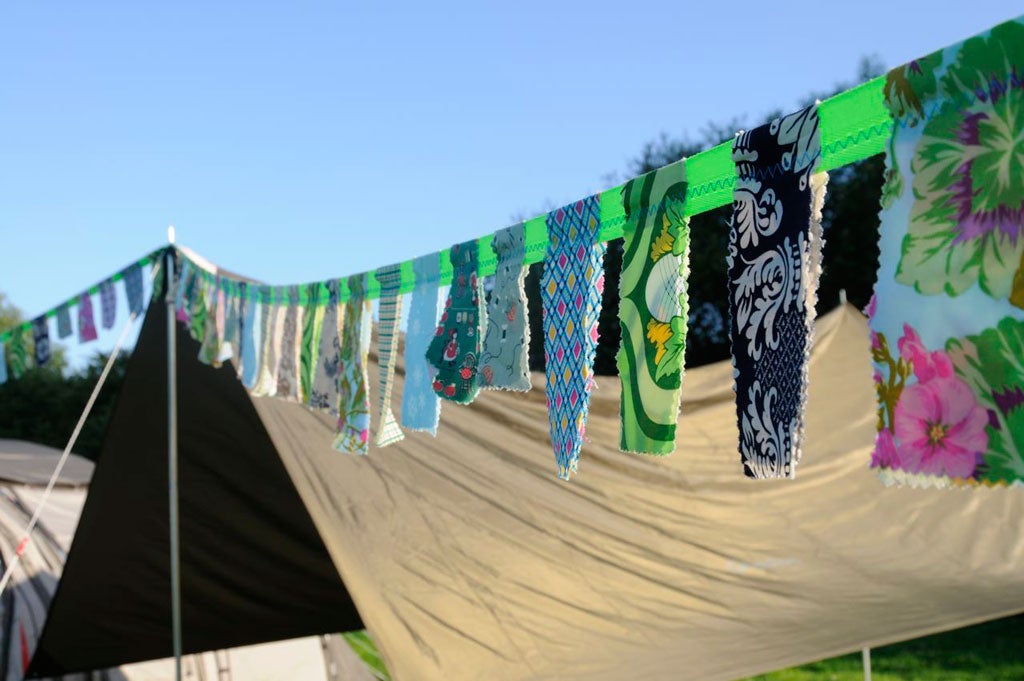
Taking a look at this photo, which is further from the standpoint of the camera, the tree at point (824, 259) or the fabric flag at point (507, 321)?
the tree at point (824, 259)

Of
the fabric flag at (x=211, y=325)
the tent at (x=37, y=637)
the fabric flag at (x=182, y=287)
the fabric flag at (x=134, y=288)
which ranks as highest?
the fabric flag at (x=134, y=288)

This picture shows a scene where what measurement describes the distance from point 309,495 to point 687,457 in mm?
1096

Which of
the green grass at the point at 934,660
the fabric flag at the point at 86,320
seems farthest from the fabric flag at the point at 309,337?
the green grass at the point at 934,660

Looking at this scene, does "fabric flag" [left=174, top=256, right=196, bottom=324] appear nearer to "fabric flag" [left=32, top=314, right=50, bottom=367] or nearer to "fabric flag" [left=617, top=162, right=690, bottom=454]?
"fabric flag" [left=32, top=314, right=50, bottom=367]

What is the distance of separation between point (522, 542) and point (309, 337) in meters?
0.81

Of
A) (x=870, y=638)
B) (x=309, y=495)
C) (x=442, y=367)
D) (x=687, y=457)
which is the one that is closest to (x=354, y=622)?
(x=309, y=495)

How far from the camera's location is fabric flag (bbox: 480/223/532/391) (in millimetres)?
1601

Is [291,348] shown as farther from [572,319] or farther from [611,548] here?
[572,319]

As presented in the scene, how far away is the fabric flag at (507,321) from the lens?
5.25ft

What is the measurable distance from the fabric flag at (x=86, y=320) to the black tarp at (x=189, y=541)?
861 mm

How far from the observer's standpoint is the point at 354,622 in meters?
3.84

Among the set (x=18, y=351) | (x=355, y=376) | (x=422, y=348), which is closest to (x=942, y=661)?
(x=355, y=376)

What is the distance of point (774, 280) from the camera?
3.51 feet

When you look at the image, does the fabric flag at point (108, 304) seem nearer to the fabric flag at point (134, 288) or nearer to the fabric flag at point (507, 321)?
the fabric flag at point (134, 288)
